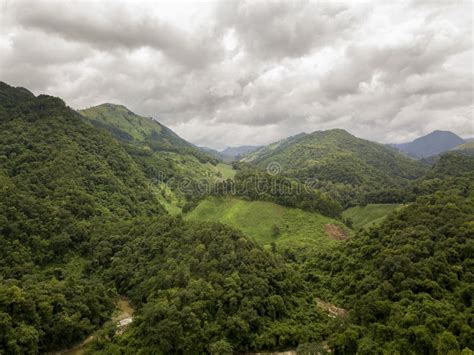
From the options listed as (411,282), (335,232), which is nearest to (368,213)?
(335,232)

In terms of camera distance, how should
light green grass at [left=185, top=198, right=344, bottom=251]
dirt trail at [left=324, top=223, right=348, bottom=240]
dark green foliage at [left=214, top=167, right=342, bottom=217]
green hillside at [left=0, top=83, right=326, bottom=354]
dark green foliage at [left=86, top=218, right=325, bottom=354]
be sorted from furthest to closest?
dark green foliage at [left=214, top=167, right=342, bottom=217] < dirt trail at [left=324, top=223, right=348, bottom=240] < light green grass at [left=185, top=198, right=344, bottom=251] < dark green foliage at [left=86, top=218, right=325, bottom=354] < green hillside at [left=0, top=83, right=326, bottom=354]

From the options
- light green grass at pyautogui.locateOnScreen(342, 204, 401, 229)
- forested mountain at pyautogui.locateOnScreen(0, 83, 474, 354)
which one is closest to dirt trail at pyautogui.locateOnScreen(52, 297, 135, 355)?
forested mountain at pyautogui.locateOnScreen(0, 83, 474, 354)

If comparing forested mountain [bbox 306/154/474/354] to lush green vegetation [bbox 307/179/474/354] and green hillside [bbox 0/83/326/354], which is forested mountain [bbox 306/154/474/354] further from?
green hillside [bbox 0/83/326/354]

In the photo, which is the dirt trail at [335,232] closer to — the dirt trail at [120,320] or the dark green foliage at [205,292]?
the dark green foliage at [205,292]

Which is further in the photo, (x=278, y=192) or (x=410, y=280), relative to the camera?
(x=278, y=192)

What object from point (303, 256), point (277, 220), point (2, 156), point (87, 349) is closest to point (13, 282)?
point (87, 349)

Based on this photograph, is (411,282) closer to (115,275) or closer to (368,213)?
(115,275)

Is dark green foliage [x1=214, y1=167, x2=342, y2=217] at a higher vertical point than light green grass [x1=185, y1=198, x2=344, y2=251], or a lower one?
higher

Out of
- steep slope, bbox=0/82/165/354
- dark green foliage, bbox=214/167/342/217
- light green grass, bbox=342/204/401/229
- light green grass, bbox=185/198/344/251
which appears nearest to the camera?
steep slope, bbox=0/82/165/354
